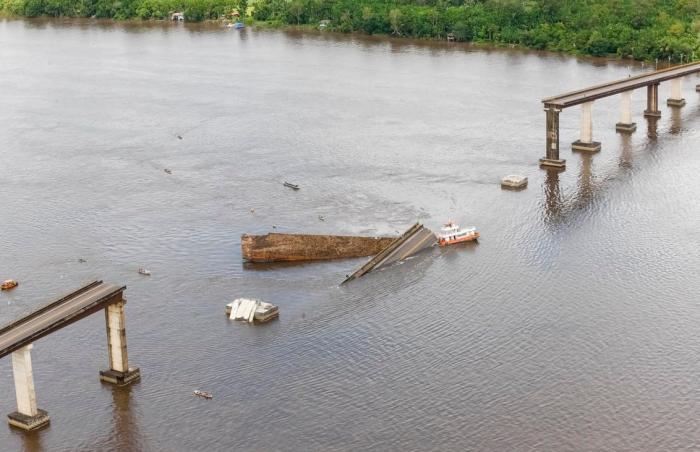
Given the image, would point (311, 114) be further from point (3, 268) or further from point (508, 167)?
point (3, 268)

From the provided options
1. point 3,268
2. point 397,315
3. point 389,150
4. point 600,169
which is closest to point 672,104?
point 600,169

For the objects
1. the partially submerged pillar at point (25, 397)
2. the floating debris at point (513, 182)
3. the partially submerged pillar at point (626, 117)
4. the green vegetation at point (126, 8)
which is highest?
the green vegetation at point (126, 8)

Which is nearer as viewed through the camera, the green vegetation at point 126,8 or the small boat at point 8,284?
the small boat at point 8,284

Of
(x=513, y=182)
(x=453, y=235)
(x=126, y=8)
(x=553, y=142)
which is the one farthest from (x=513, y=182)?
(x=126, y=8)

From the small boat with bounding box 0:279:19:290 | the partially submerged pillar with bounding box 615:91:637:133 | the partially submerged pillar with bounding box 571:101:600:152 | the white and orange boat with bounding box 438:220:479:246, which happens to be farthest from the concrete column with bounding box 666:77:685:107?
the small boat with bounding box 0:279:19:290

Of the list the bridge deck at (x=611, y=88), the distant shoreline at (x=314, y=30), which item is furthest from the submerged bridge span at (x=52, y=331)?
the distant shoreline at (x=314, y=30)

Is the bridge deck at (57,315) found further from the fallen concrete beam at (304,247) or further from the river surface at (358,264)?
the fallen concrete beam at (304,247)

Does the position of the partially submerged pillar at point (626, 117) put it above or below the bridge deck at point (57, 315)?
above
